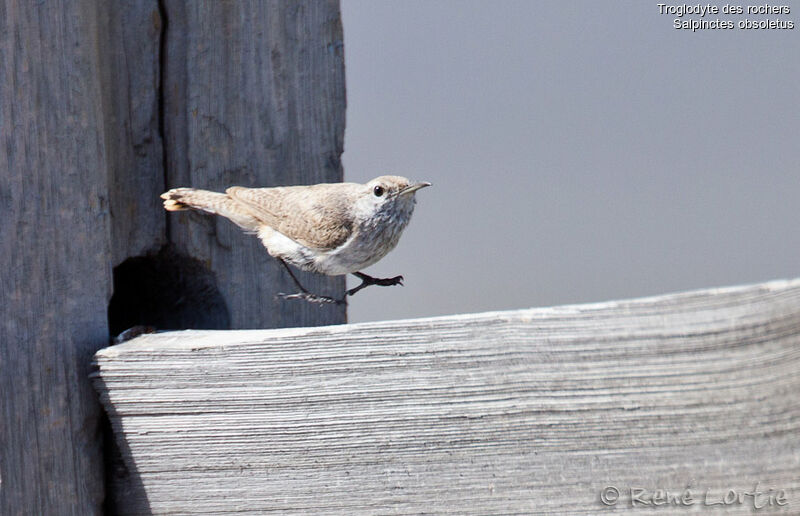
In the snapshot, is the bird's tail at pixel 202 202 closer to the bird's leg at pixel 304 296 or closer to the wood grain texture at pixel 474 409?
the bird's leg at pixel 304 296

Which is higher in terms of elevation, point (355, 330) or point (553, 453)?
point (355, 330)

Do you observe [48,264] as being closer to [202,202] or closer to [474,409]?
[202,202]

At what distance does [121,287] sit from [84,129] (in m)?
0.77

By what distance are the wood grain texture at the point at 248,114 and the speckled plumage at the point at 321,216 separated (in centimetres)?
7

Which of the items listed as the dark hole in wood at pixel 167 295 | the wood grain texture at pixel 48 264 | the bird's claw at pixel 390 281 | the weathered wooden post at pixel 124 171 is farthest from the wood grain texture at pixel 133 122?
the bird's claw at pixel 390 281

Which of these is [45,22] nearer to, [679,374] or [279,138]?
[279,138]

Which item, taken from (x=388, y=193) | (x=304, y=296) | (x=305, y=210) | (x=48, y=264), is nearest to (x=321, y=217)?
(x=305, y=210)

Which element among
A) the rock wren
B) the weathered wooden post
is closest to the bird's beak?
the rock wren

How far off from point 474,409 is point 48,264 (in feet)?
3.35

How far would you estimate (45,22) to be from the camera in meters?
2.01

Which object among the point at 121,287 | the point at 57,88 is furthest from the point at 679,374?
the point at 121,287

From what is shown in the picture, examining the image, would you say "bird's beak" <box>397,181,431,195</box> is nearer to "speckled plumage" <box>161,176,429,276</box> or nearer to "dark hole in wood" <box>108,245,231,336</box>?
"speckled plumage" <box>161,176,429,276</box>

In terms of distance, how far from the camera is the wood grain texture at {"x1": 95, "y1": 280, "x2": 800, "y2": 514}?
4.61 feet

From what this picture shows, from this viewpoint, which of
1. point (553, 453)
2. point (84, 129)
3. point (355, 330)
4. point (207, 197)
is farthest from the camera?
point (207, 197)
